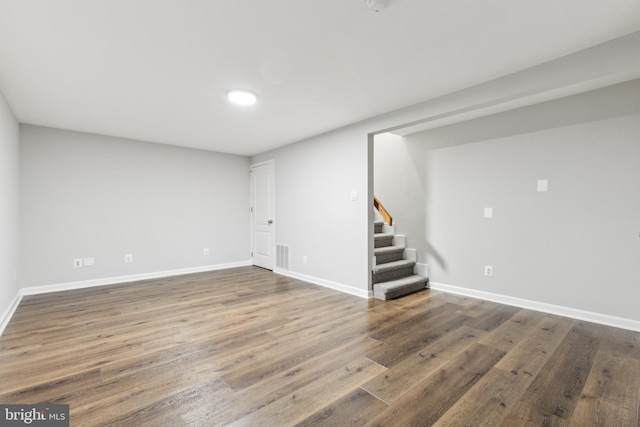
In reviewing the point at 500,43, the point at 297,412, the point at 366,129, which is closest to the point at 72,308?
the point at 297,412

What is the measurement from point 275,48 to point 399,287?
315cm

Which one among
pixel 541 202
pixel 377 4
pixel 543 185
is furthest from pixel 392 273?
pixel 377 4

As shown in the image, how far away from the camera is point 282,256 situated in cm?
536

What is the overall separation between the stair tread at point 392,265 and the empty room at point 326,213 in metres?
0.06

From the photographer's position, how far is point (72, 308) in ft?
11.2

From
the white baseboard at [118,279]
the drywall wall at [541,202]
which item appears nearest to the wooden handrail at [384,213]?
the drywall wall at [541,202]

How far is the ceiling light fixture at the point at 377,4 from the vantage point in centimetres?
165

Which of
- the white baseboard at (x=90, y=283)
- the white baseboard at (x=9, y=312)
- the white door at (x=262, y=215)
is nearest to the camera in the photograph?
the white baseboard at (x=9, y=312)

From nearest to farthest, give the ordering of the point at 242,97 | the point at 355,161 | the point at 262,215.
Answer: the point at 242,97 < the point at 355,161 < the point at 262,215

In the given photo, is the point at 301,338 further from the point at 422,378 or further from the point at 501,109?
the point at 501,109

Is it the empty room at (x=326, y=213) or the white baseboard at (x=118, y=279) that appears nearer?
the empty room at (x=326, y=213)

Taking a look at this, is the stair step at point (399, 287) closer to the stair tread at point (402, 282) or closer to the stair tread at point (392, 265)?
the stair tread at point (402, 282)

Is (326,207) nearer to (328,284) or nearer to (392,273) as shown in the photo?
(328,284)

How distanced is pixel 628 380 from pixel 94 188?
20.5 feet
